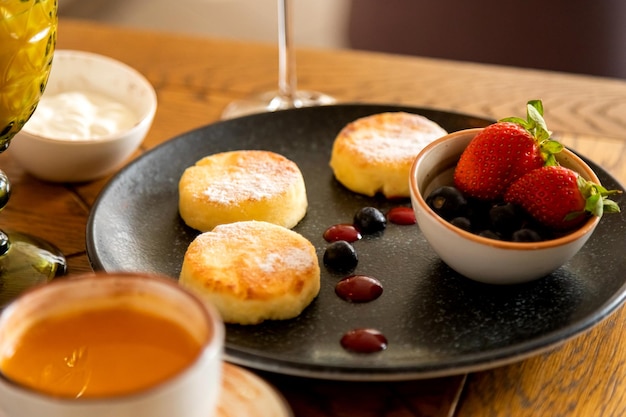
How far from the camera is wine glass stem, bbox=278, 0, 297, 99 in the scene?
186cm

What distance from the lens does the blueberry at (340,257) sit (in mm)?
1205

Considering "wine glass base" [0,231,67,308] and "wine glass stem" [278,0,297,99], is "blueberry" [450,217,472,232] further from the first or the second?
"wine glass stem" [278,0,297,99]

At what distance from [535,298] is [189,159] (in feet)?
2.26

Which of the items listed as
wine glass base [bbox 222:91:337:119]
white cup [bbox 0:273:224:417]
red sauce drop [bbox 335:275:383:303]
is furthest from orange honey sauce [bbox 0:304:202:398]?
wine glass base [bbox 222:91:337:119]

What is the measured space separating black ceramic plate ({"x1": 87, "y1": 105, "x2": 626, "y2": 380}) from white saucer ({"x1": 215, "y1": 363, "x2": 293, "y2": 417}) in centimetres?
6

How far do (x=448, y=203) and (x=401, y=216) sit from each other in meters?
0.17

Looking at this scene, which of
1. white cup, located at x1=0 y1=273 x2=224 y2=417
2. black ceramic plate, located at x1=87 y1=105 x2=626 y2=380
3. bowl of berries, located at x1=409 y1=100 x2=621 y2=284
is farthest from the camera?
bowl of berries, located at x1=409 y1=100 x2=621 y2=284

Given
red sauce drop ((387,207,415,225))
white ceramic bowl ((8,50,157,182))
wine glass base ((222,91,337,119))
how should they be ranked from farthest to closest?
wine glass base ((222,91,337,119)), white ceramic bowl ((8,50,157,182)), red sauce drop ((387,207,415,225))

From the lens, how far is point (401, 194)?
4.60 feet

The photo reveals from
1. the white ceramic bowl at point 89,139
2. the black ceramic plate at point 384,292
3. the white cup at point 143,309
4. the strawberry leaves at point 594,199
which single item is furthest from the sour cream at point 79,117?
the strawberry leaves at point 594,199

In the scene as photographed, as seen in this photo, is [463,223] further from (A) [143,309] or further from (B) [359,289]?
(A) [143,309]

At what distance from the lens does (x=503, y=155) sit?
1175 mm

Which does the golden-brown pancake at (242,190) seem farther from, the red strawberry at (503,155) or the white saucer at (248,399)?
the white saucer at (248,399)

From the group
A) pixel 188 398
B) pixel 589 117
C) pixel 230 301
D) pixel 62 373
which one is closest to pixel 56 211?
pixel 230 301
